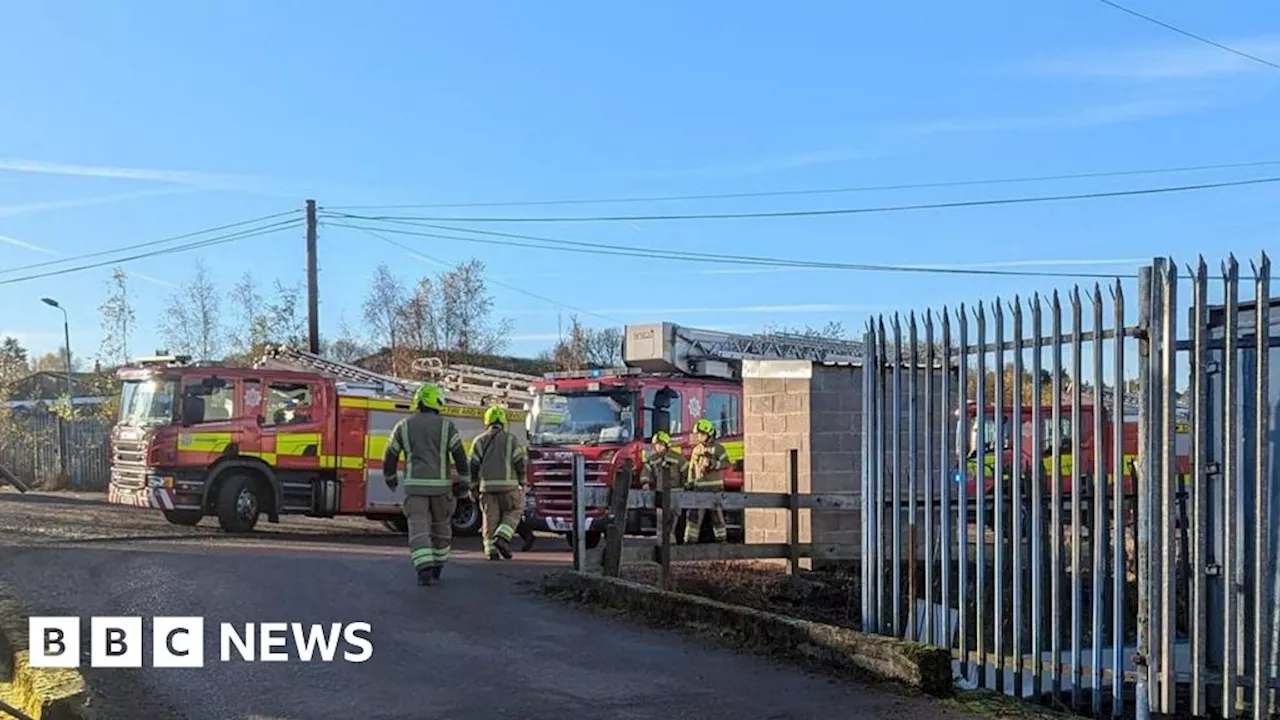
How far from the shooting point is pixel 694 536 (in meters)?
13.9

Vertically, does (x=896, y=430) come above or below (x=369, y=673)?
above

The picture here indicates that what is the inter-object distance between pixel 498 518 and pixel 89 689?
666cm

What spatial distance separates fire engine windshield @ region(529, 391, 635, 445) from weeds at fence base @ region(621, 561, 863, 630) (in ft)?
12.9

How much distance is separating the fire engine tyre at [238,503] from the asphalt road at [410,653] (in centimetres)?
302

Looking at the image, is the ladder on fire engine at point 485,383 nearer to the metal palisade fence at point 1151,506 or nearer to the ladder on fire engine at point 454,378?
the ladder on fire engine at point 454,378

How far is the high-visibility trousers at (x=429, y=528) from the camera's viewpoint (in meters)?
9.98

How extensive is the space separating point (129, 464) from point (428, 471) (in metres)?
7.61

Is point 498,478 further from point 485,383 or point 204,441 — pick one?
point 485,383

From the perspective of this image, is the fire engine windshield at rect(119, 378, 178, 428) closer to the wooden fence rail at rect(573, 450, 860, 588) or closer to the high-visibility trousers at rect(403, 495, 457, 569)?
the high-visibility trousers at rect(403, 495, 457, 569)

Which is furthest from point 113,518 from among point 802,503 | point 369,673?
point 369,673

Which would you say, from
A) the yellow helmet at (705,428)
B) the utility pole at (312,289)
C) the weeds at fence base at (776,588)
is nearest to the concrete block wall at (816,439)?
the weeds at fence base at (776,588)

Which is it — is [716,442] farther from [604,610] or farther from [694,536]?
[604,610]

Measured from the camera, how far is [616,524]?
9.38 meters

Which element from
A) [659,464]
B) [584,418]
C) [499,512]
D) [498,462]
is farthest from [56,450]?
[498,462]
